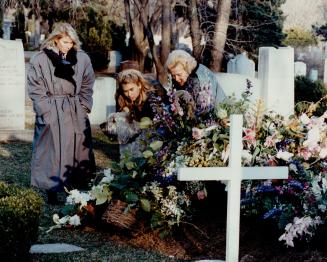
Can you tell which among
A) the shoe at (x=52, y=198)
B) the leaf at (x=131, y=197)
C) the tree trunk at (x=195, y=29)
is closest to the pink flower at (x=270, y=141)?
the leaf at (x=131, y=197)

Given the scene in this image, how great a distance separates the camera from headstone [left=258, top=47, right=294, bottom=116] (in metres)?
12.5

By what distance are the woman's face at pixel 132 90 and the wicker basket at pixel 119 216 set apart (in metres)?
1.54

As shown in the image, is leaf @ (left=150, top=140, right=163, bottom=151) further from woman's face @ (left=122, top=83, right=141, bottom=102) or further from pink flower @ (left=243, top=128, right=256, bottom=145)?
woman's face @ (left=122, top=83, right=141, bottom=102)

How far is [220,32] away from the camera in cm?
1864

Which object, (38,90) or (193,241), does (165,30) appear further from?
(193,241)

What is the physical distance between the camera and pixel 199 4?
66.3 ft

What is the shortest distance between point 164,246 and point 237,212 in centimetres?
126

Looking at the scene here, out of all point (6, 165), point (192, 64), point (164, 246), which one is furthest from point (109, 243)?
point (6, 165)

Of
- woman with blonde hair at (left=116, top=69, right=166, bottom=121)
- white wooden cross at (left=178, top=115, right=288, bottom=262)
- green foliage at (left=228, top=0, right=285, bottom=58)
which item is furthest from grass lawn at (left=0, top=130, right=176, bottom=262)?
green foliage at (left=228, top=0, right=285, bottom=58)

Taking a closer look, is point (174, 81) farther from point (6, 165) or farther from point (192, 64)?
point (6, 165)

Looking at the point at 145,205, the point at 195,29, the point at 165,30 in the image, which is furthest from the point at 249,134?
the point at 195,29

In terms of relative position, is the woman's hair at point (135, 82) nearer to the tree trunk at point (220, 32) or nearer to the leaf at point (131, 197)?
the leaf at point (131, 197)

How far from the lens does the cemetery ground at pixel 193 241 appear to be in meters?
5.09

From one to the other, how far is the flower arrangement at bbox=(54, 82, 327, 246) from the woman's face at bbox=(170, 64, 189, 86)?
0.46 meters
